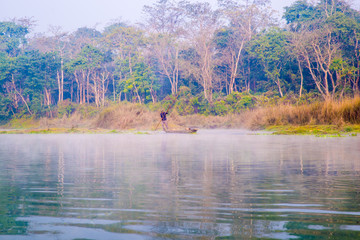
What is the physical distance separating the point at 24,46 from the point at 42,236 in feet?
202

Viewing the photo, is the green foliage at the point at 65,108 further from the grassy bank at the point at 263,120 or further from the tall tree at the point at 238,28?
the tall tree at the point at 238,28

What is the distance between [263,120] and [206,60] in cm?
2044

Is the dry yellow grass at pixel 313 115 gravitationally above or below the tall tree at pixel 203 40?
below

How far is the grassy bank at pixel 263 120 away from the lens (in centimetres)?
2233

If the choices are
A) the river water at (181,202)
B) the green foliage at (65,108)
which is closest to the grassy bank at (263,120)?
the green foliage at (65,108)

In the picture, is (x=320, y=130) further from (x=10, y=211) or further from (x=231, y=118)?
(x=10, y=211)

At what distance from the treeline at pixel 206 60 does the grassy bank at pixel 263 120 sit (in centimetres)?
653

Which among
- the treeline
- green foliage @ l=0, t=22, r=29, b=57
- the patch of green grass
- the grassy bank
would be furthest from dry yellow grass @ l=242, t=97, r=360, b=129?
green foliage @ l=0, t=22, r=29, b=57

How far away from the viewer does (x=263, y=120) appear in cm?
2706

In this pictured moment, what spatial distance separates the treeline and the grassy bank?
6.53 meters

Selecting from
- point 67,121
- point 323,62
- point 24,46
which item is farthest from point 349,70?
point 24,46

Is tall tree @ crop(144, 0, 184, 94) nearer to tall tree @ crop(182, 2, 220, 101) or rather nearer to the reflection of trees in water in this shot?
tall tree @ crop(182, 2, 220, 101)

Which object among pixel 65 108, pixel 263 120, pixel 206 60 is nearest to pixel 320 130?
pixel 263 120

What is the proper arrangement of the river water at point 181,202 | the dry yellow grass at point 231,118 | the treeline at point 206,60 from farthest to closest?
the treeline at point 206,60, the dry yellow grass at point 231,118, the river water at point 181,202
